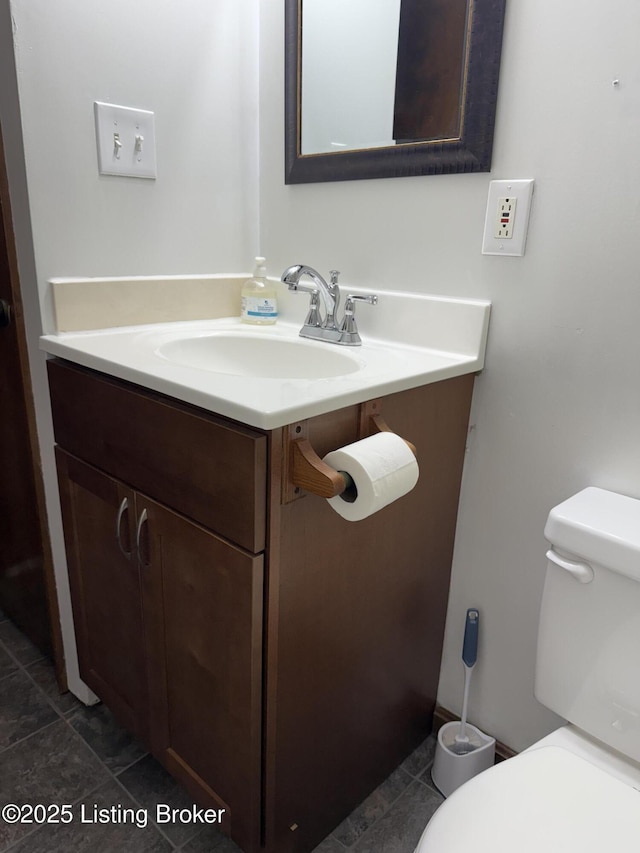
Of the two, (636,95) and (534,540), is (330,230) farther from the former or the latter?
(534,540)

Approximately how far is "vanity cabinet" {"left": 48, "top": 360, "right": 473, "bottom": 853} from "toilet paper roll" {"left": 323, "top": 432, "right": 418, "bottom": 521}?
2.4 inches

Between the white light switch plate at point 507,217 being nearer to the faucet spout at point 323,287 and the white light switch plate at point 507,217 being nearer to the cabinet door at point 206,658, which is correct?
the faucet spout at point 323,287

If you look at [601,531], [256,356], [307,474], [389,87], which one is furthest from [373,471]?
[389,87]

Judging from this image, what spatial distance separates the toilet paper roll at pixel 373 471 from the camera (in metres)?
0.74

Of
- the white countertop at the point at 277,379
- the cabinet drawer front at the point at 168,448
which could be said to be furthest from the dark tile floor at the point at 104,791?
the white countertop at the point at 277,379

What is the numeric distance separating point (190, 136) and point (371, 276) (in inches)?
19.4

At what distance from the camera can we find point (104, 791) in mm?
1160

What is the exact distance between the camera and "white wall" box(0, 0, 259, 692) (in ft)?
3.30

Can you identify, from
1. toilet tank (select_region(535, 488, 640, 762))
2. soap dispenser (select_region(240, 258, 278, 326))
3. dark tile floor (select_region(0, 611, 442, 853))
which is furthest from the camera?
soap dispenser (select_region(240, 258, 278, 326))

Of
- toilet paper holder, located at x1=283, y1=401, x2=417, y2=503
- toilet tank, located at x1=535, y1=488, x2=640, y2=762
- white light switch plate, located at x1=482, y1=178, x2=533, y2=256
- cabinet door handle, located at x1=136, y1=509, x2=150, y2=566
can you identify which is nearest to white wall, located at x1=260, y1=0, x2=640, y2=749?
white light switch plate, located at x1=482, y1=178, x2=533, y2=256

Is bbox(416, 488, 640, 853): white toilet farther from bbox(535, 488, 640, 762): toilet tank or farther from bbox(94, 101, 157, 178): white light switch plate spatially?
bbox(94, 101, 157, 178): white light switch plate

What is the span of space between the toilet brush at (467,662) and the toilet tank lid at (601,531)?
36 cm

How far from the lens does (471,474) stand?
3.69ft

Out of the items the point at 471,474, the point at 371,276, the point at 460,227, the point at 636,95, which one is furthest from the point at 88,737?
the point at 636,95
